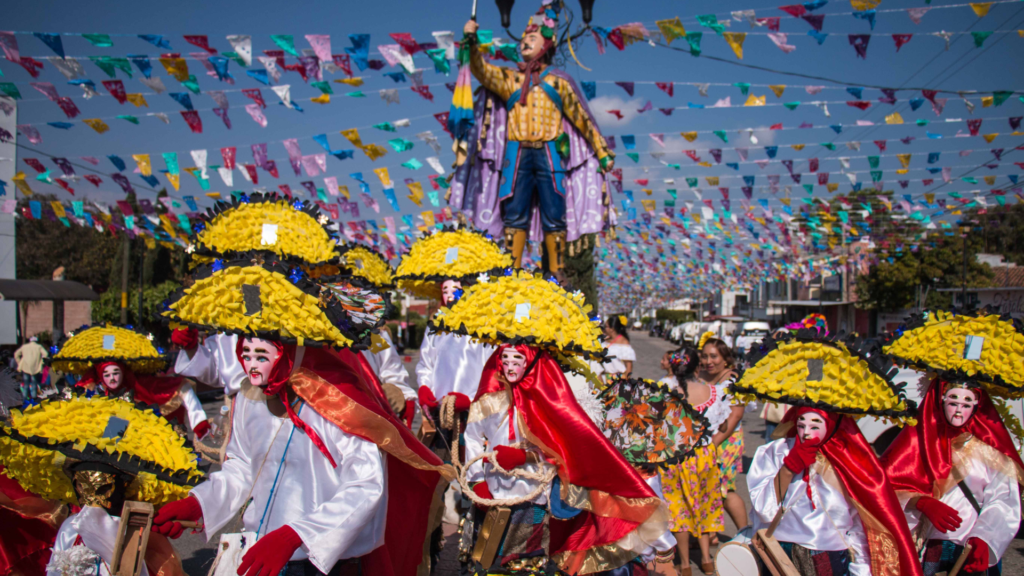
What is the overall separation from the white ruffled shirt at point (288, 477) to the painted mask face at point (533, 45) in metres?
4.25

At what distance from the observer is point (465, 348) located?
524 centimetres

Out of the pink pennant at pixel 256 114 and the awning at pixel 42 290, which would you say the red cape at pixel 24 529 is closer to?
the pink pennant at pixel 256 114

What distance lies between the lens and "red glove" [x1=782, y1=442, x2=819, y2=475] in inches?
129

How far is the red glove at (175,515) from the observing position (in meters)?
2.55

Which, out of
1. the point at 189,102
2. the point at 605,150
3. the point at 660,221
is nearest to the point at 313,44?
the point at 189,102

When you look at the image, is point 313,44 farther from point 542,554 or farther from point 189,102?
point 542,554

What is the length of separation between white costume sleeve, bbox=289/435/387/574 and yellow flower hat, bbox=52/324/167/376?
3.60 meters

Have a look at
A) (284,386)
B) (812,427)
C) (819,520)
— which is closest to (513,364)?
(284,386)

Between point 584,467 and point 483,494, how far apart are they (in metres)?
0.52

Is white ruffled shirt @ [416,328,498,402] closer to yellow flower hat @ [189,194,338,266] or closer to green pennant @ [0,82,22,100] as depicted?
yellow flower hat @ [189,194,338,266]

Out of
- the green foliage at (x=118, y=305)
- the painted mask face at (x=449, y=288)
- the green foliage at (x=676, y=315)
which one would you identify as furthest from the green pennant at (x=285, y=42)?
the green foliage at (x=676, y=315)

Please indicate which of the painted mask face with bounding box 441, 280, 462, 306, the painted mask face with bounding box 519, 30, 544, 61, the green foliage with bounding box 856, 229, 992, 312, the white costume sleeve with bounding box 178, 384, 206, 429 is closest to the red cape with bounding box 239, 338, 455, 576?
the painted mask face with bounding box 441, 280, 462, 306

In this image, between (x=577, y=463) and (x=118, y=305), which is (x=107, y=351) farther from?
(x=118, y=305)

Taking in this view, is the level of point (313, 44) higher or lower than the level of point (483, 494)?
higher
